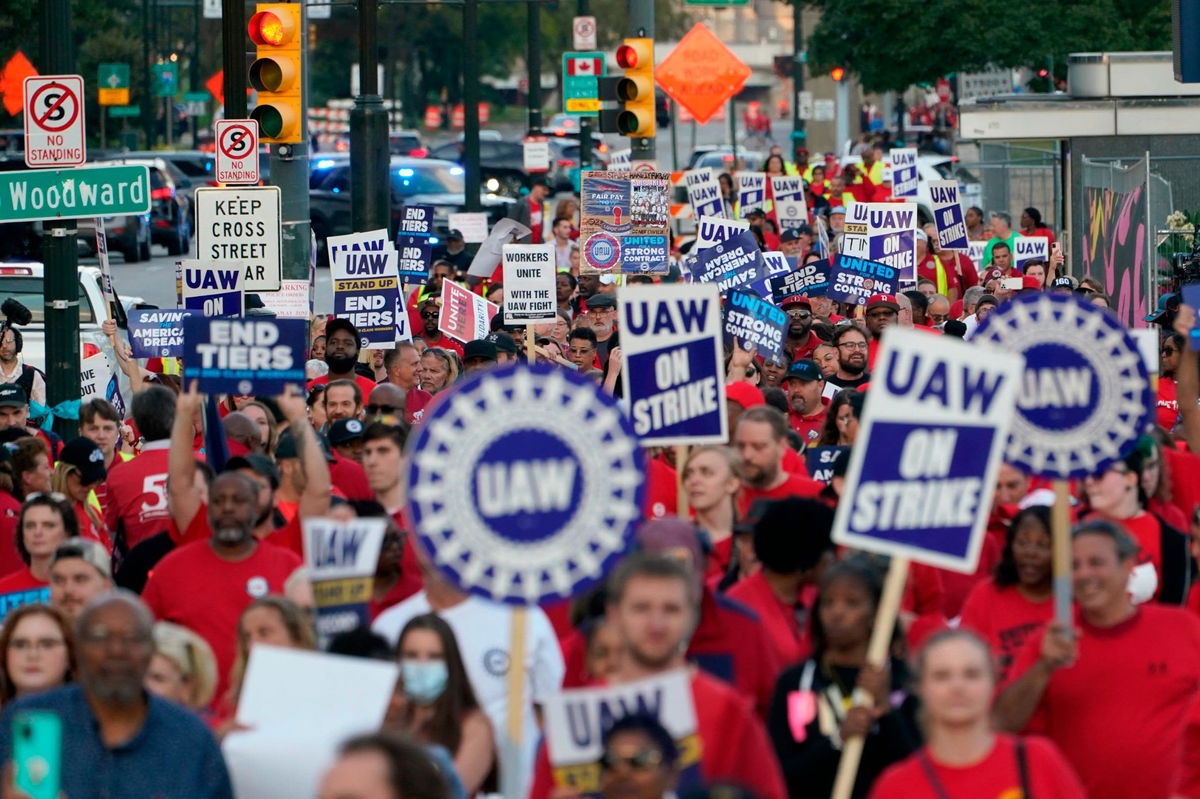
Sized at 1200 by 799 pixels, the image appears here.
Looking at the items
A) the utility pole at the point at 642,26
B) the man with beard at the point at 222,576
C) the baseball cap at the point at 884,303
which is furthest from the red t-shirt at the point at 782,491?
the utility pole at the point at 642,26

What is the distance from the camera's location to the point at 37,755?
536 centimetres

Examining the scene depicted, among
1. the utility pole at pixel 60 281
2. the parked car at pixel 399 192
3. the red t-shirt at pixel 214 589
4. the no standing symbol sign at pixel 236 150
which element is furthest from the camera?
the parked car at pixel 399 192

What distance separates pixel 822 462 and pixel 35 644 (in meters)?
4.46

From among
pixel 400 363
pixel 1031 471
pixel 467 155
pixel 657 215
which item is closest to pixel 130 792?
pixel 1031 471

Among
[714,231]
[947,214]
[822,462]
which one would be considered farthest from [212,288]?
[947,214]

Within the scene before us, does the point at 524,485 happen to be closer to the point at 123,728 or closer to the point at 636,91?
the point at 123,728

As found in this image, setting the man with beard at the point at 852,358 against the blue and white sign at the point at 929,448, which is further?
the man with beard at the point at 852,358

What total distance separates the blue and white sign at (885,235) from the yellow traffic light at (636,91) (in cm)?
218

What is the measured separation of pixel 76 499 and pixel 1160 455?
4.56 m

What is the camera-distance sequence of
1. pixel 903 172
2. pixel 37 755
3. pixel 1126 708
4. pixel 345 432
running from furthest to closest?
pixel 903 172 → pixel 345 432 → pixel 1126 708 → pixel 37 755

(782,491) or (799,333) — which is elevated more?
(799,333)

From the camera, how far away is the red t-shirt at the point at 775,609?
710 centimetres

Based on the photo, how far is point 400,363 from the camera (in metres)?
13.7

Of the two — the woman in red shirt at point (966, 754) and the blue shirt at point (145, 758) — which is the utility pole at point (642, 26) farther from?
the woman in red shirt at point (966, 754)
